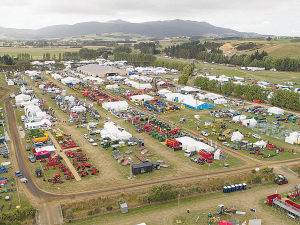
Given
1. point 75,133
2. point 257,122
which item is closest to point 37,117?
point 75,133

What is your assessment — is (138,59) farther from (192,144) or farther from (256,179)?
(256,179)

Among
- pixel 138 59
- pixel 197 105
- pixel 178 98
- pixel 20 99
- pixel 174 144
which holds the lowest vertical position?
pixel 174 144

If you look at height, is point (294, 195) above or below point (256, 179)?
below

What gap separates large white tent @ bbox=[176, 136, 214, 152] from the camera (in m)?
29.5

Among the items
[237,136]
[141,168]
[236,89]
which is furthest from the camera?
[236,89]

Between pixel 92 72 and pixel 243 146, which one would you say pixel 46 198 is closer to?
pixel 243 146

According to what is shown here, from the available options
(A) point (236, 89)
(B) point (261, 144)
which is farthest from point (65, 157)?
(A) point (236, 89)

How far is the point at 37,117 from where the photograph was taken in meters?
39.6

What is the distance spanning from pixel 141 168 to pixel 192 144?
8182 millimetres

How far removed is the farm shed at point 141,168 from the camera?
24.7 metres

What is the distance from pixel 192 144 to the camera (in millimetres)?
30250

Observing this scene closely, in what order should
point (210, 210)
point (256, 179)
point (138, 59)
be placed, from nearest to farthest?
point (210, 210) < point (256, 179) < point (138, 59)

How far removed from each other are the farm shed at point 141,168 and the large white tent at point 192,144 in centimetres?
669

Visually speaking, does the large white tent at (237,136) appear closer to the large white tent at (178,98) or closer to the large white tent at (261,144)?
the large white tent at (261,144)
